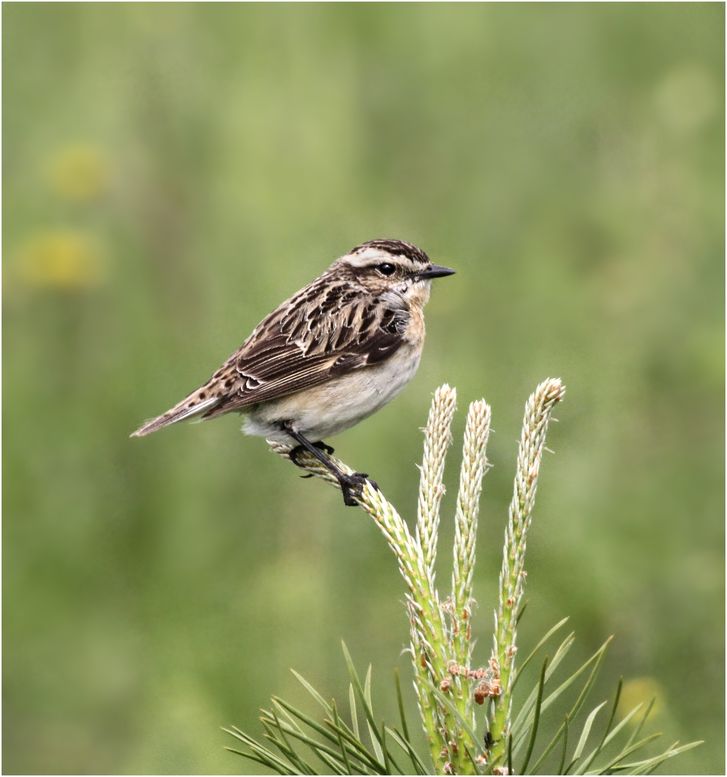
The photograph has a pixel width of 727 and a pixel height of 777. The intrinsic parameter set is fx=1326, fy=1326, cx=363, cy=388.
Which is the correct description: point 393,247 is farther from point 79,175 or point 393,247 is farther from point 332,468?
point 79,175

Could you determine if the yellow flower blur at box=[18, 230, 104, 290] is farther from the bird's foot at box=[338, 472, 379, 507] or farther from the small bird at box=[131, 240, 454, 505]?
the bird's foot at box=[338, 472, 379, 507]

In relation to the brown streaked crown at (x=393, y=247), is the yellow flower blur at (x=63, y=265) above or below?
above

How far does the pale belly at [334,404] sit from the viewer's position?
6000 mm

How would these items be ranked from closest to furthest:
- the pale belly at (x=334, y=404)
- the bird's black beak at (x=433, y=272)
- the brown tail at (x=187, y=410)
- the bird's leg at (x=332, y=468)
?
the bird's leg at (x=332, y=468)
the brown tail at (x=187, y=410)
the pale belly at (x=334, y=404)
the bird's black beak at (x=433, y=272)

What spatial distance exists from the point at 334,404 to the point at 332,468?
93cm

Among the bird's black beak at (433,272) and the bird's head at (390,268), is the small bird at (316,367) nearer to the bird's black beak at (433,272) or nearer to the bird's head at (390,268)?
the bird's head at (390,268)

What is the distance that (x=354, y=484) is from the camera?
438 cm

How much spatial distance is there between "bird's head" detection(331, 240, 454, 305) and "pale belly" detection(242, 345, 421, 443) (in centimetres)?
50

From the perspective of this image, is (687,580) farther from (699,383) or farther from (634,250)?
(634,250)

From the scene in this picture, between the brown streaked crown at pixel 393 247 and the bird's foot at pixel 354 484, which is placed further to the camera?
the brown streaked crown at pixel 393 247

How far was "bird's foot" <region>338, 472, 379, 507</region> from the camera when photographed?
417 centimetres

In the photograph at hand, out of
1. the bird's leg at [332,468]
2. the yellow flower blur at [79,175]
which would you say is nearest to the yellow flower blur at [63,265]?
the yellow flower blur at [79,175]

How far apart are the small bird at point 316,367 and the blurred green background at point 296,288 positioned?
1.14 metres

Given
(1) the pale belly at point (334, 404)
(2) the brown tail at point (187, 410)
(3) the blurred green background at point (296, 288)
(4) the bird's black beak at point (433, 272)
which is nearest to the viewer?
(2) the brown tail at point (187, 410)
